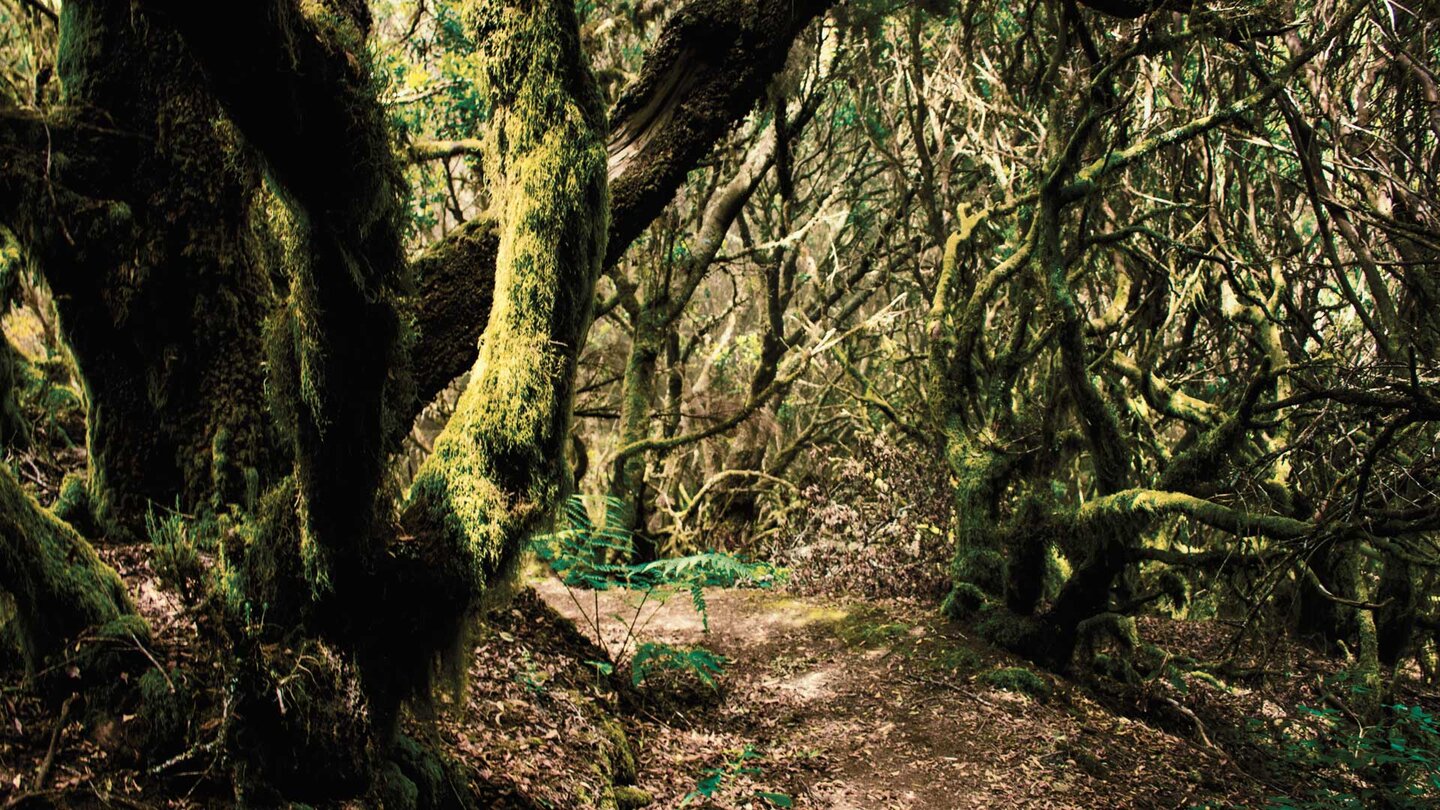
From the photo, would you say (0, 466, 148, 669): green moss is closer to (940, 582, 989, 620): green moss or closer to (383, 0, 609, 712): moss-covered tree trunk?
(383, 0, 609, 712): moss-covered tree trunk

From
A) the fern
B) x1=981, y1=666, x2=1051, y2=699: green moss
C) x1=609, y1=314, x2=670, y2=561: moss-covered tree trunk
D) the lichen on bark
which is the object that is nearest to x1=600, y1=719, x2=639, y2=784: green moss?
the fern

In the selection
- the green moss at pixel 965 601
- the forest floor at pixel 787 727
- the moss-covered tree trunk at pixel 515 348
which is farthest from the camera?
the green moss at pixel 965 601

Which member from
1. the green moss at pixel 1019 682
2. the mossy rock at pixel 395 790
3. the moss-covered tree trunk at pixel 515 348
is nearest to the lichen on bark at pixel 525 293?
the moss-covered tree trunk at pixel 515 348

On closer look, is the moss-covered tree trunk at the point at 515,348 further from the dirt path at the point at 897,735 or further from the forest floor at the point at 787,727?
the dirt path at the point at 897,735

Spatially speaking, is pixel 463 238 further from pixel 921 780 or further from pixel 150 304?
pixel 921 780

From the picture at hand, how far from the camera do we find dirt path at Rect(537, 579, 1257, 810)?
4.68 metres

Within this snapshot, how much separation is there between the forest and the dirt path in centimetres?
4

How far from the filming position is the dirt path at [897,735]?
4.68 m

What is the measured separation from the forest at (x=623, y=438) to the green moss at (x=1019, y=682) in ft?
0.10

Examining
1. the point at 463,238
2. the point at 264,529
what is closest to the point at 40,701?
the point at 264,529

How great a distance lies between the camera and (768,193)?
12.5 metres

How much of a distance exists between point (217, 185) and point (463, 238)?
3.17ft

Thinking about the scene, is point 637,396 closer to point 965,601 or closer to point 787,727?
point 965,601

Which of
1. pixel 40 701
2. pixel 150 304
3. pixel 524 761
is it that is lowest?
pixel 524 761
